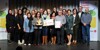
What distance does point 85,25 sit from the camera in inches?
533

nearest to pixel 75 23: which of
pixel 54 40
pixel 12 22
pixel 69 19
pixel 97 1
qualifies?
pixel 69 19

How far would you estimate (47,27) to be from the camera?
13.4 meters

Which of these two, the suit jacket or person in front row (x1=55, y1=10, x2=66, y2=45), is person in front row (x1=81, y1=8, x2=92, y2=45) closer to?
the suit jacket

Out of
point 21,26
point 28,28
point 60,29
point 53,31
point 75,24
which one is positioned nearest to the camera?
point 28,28

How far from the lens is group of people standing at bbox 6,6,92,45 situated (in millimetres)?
13211

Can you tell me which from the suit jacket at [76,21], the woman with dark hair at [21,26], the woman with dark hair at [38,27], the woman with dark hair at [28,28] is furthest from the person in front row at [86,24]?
the woman with dark hair at [21,26]

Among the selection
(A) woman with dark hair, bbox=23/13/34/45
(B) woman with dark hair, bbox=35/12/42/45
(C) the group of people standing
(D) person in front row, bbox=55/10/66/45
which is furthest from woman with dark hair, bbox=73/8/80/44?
(A) woman with dark hair, bbox=23/13/34/45

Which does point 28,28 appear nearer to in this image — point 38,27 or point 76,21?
point 38,27

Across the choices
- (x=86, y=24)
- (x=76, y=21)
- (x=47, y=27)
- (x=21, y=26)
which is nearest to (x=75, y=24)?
(x=76, y=21)

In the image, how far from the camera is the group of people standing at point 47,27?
13211mm

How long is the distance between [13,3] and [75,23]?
4609 mm

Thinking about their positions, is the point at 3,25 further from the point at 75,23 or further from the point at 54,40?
the point at 75,23

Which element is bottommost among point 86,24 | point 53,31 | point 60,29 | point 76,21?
point 53,31

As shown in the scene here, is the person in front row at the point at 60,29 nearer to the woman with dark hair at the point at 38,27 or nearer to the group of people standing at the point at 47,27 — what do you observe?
the group of people standing at the point at 47,27
